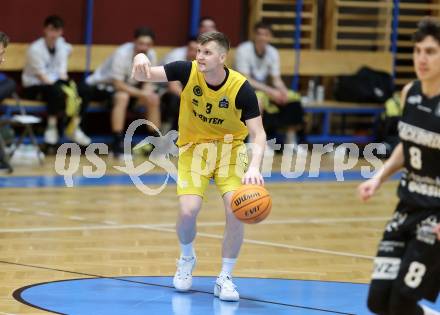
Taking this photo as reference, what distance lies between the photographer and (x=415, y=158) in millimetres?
5531

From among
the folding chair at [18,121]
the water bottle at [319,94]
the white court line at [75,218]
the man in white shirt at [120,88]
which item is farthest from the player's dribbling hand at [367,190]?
the water bottle at [319,94]

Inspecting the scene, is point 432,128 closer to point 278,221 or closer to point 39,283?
point 39,283

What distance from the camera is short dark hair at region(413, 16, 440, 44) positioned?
17.8 ft

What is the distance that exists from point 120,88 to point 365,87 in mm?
4266

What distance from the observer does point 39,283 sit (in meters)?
7.51

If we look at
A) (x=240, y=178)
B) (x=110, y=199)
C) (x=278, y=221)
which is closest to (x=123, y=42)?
(x=110, y=199)

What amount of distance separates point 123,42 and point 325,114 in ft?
11.0

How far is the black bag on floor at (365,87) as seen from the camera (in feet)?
55.5

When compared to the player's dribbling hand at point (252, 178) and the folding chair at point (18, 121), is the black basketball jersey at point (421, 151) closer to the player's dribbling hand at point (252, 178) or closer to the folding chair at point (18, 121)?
the player's dribbling hand at point (252, 178)

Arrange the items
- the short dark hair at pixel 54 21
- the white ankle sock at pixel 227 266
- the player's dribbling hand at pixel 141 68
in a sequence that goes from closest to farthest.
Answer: the player's dribbling hand at pixel 141 68 → the white ankle sock at pixel 227 266 → the short dark hair at pixel 54 21

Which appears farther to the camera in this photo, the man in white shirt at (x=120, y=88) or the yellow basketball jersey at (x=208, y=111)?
the man in white shirt at (x=120, y=88)

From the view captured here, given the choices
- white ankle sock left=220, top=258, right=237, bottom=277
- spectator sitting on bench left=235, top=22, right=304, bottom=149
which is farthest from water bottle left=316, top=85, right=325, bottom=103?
white ankle sock left=220, top=258, right=237, bottom=277

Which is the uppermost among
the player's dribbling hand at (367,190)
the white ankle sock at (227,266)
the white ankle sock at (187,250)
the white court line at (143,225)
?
the player's dribbling hand at (367,190)

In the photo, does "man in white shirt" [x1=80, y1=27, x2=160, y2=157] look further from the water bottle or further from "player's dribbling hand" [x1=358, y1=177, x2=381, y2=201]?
"player's dribbling hand" [x1=358, y1=177, x2=381, y2=201]
